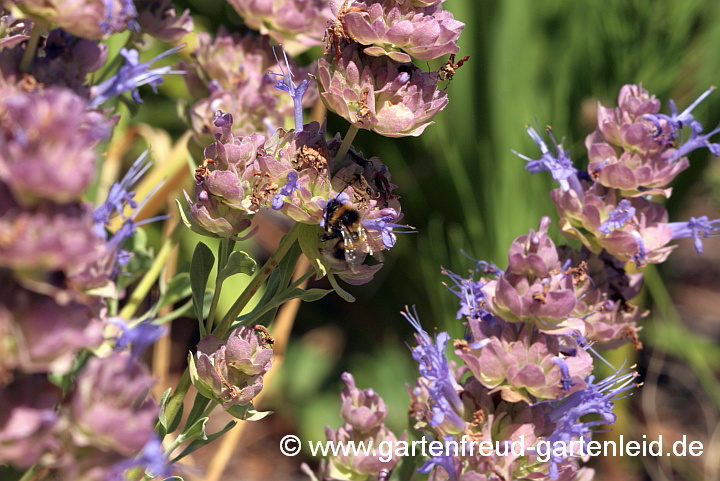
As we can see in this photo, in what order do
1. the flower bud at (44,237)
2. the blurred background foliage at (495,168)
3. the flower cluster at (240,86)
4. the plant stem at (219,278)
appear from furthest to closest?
the blurred background foliage at (495,168)
the flower cluster at (240,86)
the plant stem at (219,278)
the flower bud at (44,237)

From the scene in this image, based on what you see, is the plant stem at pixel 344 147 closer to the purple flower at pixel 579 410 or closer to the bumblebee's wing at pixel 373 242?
the bumblebee's wing at pixel 373 242

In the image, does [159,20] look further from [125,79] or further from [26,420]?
[26,420]

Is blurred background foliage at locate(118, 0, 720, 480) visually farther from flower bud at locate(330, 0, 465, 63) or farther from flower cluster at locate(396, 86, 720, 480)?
flower bud at locate(330, 0, 465, 63)

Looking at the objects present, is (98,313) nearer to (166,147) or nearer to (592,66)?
(166,147)

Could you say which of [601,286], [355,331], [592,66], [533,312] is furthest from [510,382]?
[355,331]

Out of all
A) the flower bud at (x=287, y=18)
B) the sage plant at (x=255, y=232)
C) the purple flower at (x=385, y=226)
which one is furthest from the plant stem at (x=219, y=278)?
the flower bud at (x=287, y=18)

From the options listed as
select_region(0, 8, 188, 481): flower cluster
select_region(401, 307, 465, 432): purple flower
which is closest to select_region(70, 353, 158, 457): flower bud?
select_region(0, 8, 188, 481): flower cluster
